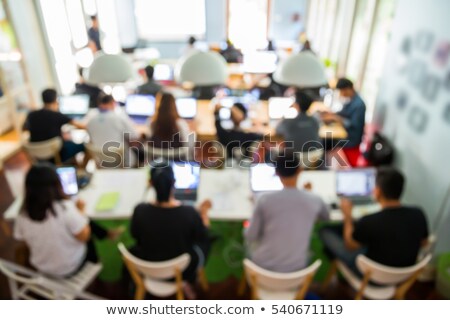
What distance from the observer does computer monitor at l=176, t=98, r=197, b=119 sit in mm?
4824

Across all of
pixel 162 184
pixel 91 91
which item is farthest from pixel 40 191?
pixel 91 91

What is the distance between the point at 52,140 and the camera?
4.23 meters

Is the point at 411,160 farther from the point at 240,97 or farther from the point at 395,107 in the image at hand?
the point at 240,97

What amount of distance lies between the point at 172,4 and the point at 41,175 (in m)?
8.05

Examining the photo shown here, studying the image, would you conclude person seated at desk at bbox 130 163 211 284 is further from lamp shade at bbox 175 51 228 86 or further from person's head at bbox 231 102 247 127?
person's head at bbox 231 102 247 127

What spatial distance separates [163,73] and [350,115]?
294 centimetres

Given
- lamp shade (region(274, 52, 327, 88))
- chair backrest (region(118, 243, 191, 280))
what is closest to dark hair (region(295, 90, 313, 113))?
lamp shade (region(274, 52, 327, 88))

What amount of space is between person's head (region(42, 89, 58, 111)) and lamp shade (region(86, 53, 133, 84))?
3.07ft

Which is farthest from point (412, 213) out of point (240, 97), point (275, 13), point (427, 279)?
point (275, 13)

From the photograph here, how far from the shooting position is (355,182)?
3.21 metres

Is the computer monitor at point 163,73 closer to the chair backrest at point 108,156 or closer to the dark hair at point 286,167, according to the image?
the chair backrest at point 108,156

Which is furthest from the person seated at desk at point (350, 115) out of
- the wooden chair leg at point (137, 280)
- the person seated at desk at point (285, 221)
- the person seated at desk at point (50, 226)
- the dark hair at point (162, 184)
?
the person seated at desk at point (50, 226)

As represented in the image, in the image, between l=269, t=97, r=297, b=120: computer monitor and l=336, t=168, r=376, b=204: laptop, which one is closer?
l=336, t=168, r=376, b=204: laptop
